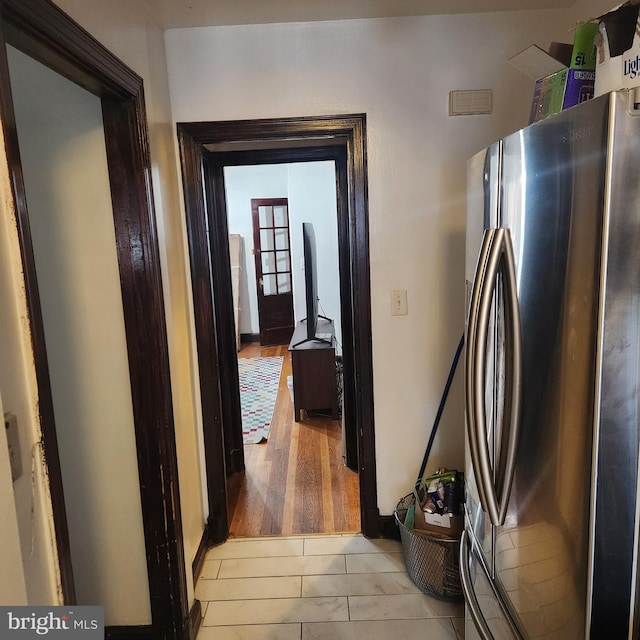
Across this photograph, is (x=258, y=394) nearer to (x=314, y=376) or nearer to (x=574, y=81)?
(x=314, y=376)

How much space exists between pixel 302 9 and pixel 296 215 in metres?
3.77

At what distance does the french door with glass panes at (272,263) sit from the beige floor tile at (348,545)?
175 inches

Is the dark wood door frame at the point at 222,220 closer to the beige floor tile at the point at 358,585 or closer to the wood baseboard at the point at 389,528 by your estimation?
the wood baseboard at the point at 389,528

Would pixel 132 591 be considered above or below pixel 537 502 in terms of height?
below

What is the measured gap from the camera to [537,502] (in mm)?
1046

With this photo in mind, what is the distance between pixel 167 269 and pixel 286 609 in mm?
1445

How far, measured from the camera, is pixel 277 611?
6.51 ft

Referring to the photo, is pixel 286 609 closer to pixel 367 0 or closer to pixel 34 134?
pixel 34 134

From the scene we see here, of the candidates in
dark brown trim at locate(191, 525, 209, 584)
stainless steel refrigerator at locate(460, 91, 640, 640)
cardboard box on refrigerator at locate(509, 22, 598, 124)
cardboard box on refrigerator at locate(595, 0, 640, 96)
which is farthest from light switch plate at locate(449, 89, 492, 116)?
dark brown trim at locate(191, 525, 209, 584)

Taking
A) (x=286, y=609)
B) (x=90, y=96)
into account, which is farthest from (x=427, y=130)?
(x=286, y=609)

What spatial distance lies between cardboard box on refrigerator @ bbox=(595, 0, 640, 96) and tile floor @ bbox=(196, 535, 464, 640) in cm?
186

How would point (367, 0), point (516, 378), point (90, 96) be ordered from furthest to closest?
1. point (367, 0)
2. point (90, 96)
3. point (516, 378)

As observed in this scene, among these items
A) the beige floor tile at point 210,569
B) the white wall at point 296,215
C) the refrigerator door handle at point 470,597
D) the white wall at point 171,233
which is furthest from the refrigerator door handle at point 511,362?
the white wall at point 296,215

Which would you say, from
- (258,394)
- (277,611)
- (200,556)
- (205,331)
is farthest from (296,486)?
(258,394)
